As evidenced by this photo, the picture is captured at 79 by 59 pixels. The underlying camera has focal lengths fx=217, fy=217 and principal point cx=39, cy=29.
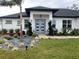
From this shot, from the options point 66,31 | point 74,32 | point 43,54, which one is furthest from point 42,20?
point 43,54

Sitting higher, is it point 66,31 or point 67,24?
point 67,24

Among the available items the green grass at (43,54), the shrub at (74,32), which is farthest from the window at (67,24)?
the green grass at (43,54)

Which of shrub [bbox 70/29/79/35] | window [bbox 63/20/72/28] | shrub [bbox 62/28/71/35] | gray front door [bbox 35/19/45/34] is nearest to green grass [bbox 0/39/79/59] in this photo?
shrub [bbox 62/28/71/35]

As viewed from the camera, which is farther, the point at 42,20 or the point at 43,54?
the point at 42,20

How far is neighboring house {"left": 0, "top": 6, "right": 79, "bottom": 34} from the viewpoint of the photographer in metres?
35.8

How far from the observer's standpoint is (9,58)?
38.4 feet

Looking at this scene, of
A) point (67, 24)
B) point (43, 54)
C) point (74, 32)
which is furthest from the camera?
point (67, 24)

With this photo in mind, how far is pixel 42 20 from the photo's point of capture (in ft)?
125

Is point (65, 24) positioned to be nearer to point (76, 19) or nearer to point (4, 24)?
point (76, 19)

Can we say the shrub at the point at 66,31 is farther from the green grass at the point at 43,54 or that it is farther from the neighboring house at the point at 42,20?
the green grass at the point at 43,54

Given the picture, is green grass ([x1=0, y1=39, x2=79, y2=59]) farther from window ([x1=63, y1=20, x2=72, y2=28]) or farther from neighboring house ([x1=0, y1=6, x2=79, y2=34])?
window ([x1=63, y1=20, x2=72, y2=28])

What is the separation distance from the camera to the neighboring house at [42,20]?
118 feet

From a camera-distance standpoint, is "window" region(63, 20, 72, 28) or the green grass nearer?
the green grass

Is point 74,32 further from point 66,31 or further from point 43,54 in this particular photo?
point 43,54
